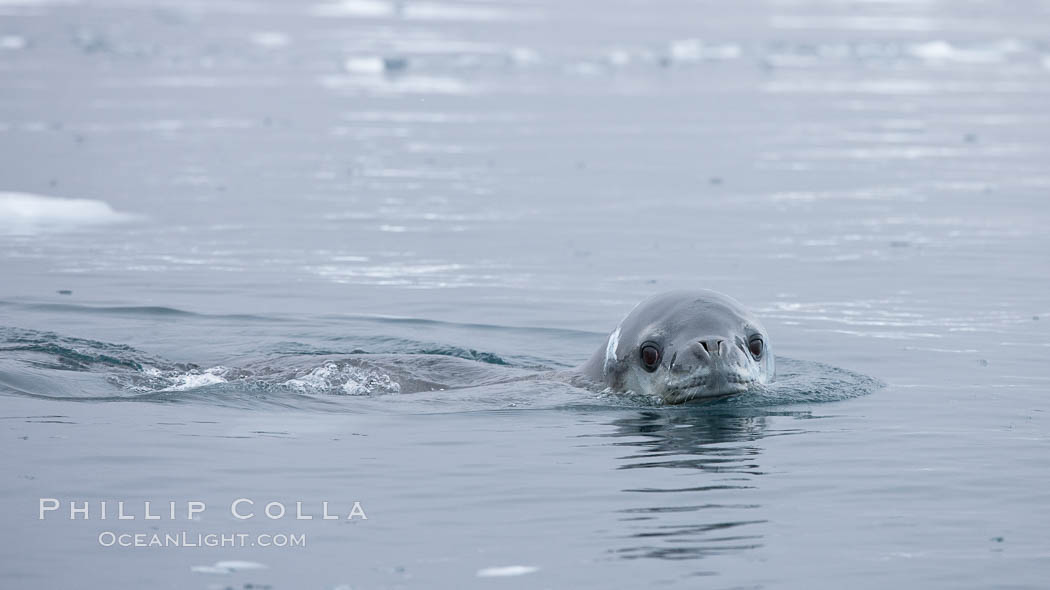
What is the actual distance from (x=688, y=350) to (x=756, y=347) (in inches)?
19.6

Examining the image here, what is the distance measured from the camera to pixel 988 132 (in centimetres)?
2511

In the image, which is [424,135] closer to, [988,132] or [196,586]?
[988,132]

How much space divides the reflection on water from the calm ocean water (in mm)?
25

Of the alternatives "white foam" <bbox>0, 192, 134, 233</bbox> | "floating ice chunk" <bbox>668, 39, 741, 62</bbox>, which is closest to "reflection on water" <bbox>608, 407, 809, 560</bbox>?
"white foam" <bbox>0, 192, 134, 233</bbox>

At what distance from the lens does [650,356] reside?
969cm

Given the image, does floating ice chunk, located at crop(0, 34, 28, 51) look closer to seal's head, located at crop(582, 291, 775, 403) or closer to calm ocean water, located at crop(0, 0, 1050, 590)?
calm ocean water, located at crop(0, 0, 1050, 590)

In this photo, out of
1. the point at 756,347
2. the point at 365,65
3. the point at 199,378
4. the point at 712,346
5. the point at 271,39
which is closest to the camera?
the point at 712,346

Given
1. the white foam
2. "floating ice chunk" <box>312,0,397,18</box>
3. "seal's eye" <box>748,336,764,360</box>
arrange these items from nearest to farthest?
"seal's eye" <box>748,336,764,360</box>
the white foam
"floating ice chunk" <box>312,0,397,18</box>

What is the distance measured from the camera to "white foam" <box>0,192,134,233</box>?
1734cm

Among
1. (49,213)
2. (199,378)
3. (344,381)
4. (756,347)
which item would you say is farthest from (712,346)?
(49,213)

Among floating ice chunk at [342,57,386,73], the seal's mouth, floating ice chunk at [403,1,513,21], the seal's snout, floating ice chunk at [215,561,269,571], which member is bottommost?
floating ice chunk at [215,561,269,571]

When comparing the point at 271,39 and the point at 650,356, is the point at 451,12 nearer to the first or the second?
the point at 271,39

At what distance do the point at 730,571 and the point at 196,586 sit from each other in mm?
2105

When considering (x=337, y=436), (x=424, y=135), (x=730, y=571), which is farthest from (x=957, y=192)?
(x=730, y=571)
